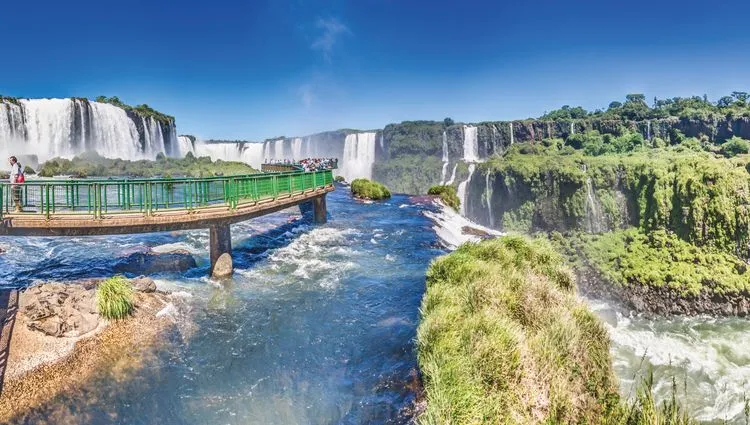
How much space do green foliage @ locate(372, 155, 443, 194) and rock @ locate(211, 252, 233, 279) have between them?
87.0 m

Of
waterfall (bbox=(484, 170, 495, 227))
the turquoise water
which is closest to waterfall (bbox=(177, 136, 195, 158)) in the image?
waterfall (bbox=(484, 170, 495, 227))

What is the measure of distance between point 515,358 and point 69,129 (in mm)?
71525

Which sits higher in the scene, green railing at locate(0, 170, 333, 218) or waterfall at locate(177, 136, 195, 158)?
waterfall at locate(177, 136, 195, 158)

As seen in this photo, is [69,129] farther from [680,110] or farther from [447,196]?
[680,110]

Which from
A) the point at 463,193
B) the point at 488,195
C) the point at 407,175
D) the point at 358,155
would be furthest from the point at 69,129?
the point at 407,175

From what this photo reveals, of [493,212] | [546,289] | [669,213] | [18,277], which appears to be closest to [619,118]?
[493,212]

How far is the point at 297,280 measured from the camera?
1645 cm

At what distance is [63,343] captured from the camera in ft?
32.2

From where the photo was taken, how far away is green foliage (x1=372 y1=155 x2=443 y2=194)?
103 m

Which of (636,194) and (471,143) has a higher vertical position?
(471,143)

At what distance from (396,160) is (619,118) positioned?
56524 millimetres

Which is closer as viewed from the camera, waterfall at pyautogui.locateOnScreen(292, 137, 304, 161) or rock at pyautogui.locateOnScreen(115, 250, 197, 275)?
rock at pyautogui.locateOnScreen(115, 250, 197, 275)

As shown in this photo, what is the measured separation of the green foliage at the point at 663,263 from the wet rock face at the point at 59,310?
40491 millimetres

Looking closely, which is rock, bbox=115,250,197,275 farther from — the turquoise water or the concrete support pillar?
the concrete support pillar
